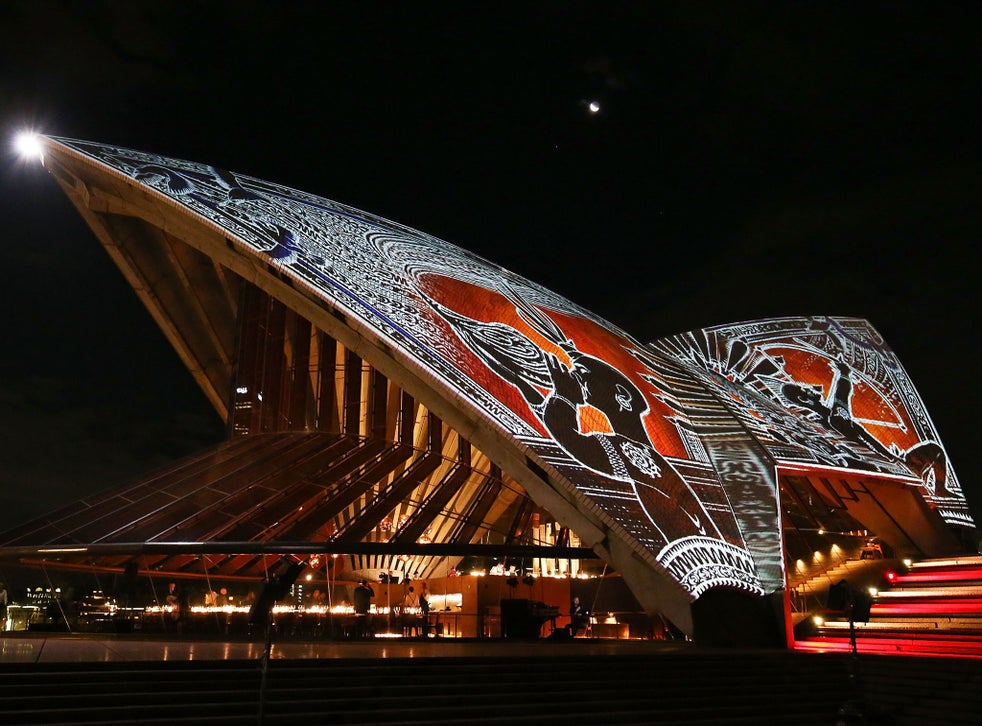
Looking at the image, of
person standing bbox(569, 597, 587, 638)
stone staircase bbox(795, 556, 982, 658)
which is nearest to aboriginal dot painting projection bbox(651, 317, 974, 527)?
stone staircase bbox(795, 556, 982, 658)

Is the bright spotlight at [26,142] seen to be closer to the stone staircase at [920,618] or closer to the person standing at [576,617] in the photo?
the person standing at [576,617]

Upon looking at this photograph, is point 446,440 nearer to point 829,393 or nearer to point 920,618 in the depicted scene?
point 920,618

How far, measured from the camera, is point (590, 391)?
551 inches

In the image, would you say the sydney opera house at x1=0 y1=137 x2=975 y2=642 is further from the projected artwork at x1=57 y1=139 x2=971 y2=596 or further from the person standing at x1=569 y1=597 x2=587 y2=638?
the person standing at x1=569 y1=597 x2=587 y2=638

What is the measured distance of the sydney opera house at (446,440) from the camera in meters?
11.8

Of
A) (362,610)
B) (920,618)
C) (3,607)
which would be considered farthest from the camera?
(362,610)

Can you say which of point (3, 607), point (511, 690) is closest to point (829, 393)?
point (511, 690)

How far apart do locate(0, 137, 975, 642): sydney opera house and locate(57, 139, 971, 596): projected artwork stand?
0.18 ft

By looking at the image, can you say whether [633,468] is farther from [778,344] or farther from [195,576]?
[778,344]

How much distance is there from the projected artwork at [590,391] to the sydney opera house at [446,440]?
0.18ft

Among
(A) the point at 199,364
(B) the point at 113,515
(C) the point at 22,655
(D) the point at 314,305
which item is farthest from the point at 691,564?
(A) the point at 199,364

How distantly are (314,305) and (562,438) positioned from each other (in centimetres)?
459

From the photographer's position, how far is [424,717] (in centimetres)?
756

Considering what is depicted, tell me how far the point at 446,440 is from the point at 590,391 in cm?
336
